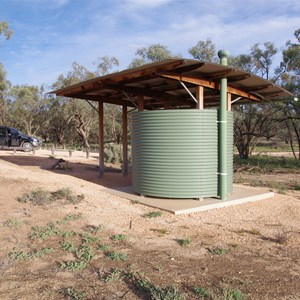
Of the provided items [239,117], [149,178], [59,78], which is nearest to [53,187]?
[149,178]

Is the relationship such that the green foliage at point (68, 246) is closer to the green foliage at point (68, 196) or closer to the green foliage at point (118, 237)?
the green foliage at point (118, 237)

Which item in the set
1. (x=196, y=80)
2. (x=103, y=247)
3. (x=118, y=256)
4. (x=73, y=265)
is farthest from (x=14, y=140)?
(x=73, y=265)

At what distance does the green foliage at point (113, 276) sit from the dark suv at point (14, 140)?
24.0 metres

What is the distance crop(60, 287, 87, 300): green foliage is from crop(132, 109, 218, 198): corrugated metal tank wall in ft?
16.4

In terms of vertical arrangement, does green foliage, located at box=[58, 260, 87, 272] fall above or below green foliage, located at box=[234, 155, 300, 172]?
above

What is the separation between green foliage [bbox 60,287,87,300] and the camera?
12.1 feet

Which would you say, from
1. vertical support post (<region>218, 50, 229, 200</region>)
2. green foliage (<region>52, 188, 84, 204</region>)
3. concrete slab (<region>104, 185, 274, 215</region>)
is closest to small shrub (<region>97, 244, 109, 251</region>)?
concrete slab (<region>104, 185, 274, 215</region>)

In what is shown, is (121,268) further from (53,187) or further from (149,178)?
(53,187)

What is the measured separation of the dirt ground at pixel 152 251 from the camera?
154 inches

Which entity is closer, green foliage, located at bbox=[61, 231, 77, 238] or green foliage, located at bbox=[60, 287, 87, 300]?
green foliage, located at bbox=[60, 287, 87, 300]

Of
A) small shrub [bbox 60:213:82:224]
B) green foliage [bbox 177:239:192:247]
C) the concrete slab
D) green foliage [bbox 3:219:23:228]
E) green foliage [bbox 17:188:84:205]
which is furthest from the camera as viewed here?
green foliage [bbox 17:188:84:205]

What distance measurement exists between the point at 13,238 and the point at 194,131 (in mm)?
Answer: 4716

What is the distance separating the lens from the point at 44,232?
6.08 metres

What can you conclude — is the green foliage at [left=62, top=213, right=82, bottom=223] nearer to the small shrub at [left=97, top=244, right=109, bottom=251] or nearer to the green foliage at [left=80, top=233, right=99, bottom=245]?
the green foliage at [left=80, top=233, right=99, bottom=245]
